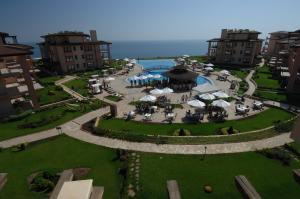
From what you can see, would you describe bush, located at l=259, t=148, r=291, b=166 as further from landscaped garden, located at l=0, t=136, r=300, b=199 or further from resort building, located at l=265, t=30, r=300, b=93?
resort building, located at l=265, t=30, r=300, b=93

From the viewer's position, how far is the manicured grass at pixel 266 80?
4580 cm

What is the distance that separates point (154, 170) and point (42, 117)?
2201cm

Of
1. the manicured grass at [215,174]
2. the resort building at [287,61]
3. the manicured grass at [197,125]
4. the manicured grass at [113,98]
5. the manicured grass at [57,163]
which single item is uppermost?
the resort building at [287,61]

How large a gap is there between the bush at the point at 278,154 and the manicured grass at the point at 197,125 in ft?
16.9

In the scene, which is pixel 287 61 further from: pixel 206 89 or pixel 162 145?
pixel 162 145

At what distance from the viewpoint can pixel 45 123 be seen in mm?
28484

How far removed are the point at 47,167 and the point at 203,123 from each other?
2055cm

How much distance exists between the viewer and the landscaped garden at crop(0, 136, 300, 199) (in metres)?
15.7

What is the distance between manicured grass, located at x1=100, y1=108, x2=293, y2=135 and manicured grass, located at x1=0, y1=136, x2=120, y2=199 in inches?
218

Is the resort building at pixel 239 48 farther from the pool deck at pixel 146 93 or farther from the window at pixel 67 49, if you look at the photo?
the window at pixel 67 49

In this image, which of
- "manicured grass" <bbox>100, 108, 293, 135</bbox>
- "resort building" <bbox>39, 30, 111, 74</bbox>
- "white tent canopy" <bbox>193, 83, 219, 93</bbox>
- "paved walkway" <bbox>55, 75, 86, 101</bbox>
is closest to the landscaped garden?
"manicured grass" <bbox>100, 108, 293, 135</bbox>

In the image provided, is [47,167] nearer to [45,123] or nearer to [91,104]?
[45,123]

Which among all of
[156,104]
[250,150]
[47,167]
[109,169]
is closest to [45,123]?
[47,167]

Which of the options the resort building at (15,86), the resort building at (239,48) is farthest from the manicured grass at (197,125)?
the resort building at (239,48)
